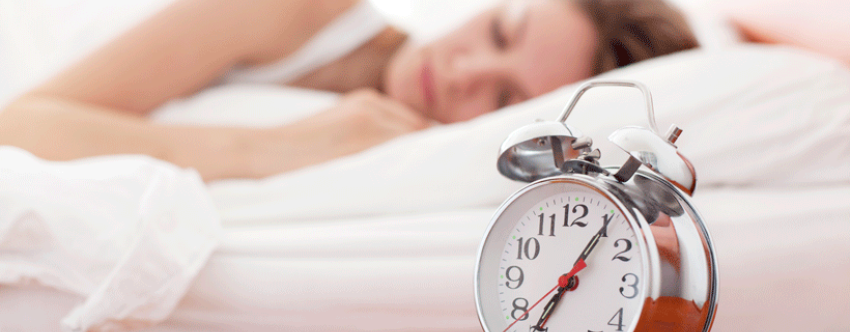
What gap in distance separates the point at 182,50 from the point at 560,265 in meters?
0.94

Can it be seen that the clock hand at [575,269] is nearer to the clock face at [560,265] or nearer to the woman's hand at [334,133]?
the clock face at [560,265]

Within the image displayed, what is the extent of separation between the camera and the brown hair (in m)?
0.98

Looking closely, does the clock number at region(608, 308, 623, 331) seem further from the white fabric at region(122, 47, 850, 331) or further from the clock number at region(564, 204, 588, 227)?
the white fabric at region(122, 47, 850, 331)

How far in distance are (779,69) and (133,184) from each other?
2.61 ft

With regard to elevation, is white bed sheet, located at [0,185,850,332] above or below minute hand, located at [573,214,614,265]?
above

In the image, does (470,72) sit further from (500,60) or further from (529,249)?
(529,249)

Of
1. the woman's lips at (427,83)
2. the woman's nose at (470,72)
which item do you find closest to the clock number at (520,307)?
the woman's nose at (470,72)

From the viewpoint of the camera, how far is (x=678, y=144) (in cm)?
65

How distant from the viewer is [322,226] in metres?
0.66

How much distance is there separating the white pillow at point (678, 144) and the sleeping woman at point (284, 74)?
187 mm

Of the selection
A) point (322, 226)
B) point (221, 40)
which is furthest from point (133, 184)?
point (221, 40)

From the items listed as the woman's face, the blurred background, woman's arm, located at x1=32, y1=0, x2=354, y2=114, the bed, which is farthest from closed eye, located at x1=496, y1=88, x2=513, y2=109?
woman's arm, located at x1=32, y1=0, x2=354, y2=114

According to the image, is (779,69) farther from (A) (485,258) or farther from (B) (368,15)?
(B) (368,15)

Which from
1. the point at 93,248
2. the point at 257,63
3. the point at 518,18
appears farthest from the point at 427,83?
the point at 93,248
